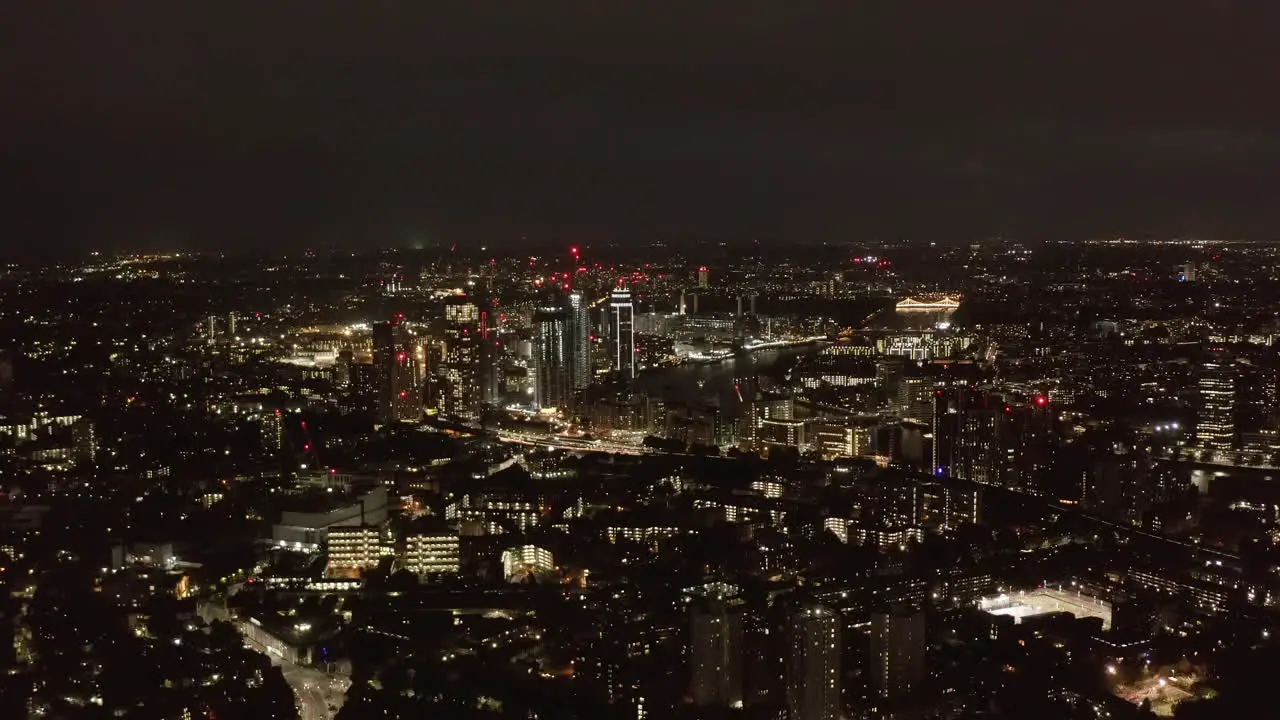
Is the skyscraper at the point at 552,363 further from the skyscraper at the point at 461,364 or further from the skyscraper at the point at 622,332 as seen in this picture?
the skyscraper at the point at 622,332

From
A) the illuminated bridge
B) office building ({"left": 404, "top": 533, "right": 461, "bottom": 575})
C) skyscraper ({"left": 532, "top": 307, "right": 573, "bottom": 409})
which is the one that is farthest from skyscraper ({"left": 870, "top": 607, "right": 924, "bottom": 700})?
the illuminated bridge

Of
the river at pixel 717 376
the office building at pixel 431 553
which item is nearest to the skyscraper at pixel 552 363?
the river at pixel 717 376

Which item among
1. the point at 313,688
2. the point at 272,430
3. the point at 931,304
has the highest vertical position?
the point at 931,304

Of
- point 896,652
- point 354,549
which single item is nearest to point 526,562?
point 354,549

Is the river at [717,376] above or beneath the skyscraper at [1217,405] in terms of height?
beneath

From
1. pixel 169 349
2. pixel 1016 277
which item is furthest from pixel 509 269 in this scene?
pixel 1016 277

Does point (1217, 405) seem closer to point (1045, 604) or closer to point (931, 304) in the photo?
point (1045, 604)
